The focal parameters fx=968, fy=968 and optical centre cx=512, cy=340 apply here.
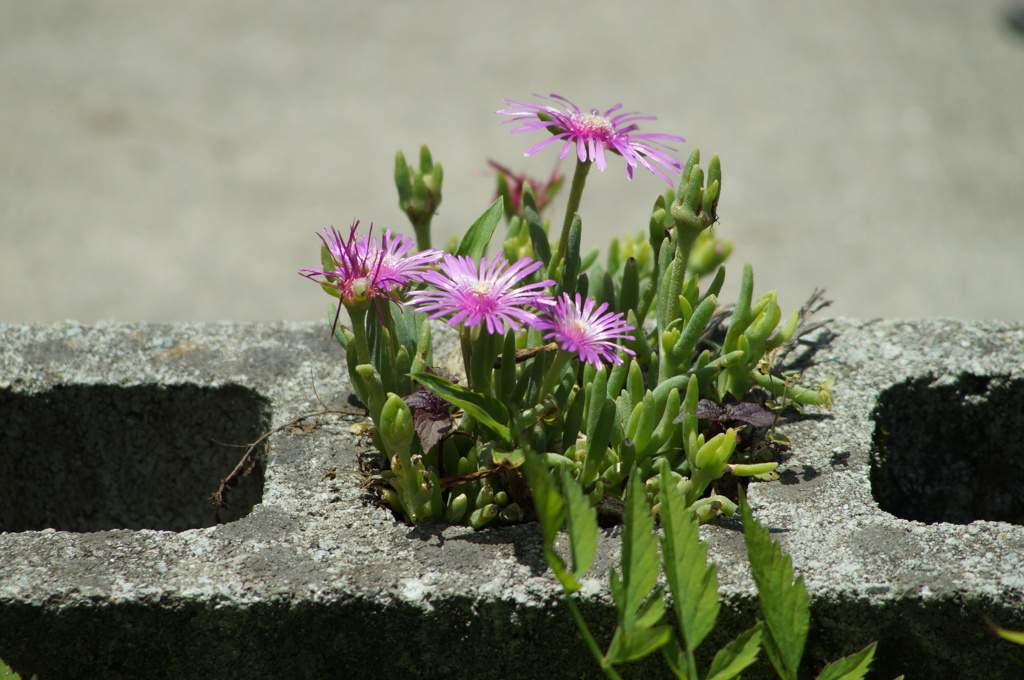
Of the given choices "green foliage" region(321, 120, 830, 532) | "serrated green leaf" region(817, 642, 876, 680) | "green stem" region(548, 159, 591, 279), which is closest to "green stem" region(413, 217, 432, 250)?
"green foliage" region(321, 120, 830, 532)

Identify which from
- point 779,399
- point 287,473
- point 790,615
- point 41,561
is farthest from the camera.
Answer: point 779,399

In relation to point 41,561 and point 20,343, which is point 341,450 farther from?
point 20,343

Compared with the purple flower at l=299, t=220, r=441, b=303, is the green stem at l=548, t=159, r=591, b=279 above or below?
above

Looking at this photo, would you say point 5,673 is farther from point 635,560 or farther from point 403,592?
point 635,560

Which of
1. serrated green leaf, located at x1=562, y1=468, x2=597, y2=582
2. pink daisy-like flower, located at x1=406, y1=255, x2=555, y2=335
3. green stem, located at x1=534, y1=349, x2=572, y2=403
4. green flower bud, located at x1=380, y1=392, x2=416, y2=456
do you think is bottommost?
serrated green leaf, located at x1=562, y1=468, x2=597, y2=582

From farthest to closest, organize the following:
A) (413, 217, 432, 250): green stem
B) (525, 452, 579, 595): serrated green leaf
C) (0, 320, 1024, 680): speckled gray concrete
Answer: (413, 217, 432, 250): green stem, (0, 320, 1024, 680): speckled gray concrete, (525, 452, 579, 595): serrated green leaf

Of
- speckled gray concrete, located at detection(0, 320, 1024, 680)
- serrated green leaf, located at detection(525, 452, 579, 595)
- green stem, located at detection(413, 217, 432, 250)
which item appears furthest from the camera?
green stem, located at detection(413, 217, 432, 250)

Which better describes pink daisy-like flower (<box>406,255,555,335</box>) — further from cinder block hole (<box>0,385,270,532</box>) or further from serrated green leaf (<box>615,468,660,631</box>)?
cinder block hole (<box>0,385,270,532</box>)

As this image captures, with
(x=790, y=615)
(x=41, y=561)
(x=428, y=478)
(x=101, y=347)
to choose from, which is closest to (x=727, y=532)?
(x=790, y=615)

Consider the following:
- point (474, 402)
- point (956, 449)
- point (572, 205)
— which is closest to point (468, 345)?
point (474, 402)
